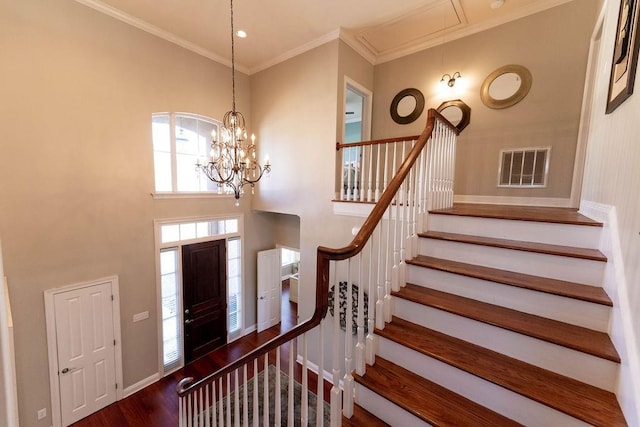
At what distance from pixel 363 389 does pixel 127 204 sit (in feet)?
13.2

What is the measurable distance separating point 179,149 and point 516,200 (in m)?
5.33

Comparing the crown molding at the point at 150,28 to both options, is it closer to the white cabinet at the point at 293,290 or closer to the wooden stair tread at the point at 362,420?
the wooden stair tread at the point at 362,420

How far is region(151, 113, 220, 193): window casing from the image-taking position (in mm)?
4320

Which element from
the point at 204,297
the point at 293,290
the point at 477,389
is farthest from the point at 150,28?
the point at 293,290

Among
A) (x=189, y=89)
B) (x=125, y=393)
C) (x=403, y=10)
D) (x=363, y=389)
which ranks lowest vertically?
(x=125, y=393)

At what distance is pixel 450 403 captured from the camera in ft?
5.12

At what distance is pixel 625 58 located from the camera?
169 cm

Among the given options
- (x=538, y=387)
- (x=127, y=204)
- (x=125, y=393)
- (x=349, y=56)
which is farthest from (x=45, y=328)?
(x=349, y=56)

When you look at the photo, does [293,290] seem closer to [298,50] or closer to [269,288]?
[269,288]

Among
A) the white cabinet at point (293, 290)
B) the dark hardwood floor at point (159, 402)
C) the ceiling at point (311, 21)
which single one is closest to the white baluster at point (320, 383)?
the dark hardwood floor at point (159, 402)

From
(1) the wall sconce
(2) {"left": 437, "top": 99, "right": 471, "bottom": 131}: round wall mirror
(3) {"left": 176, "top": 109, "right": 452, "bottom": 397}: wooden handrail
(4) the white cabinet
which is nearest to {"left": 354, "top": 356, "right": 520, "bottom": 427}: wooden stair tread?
(3) {"left": 176, "top": 109, "right": 452, "bottom": 397}: wooden handrail

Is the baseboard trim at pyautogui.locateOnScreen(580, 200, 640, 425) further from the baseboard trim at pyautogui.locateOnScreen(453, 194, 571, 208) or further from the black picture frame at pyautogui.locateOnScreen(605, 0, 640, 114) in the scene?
the baseboard trim at pyautogui.locateOnScreen(453, 194, 571, 208)

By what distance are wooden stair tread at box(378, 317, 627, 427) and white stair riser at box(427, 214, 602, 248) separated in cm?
98

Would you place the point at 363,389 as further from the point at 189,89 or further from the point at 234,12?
the point at 189,89
